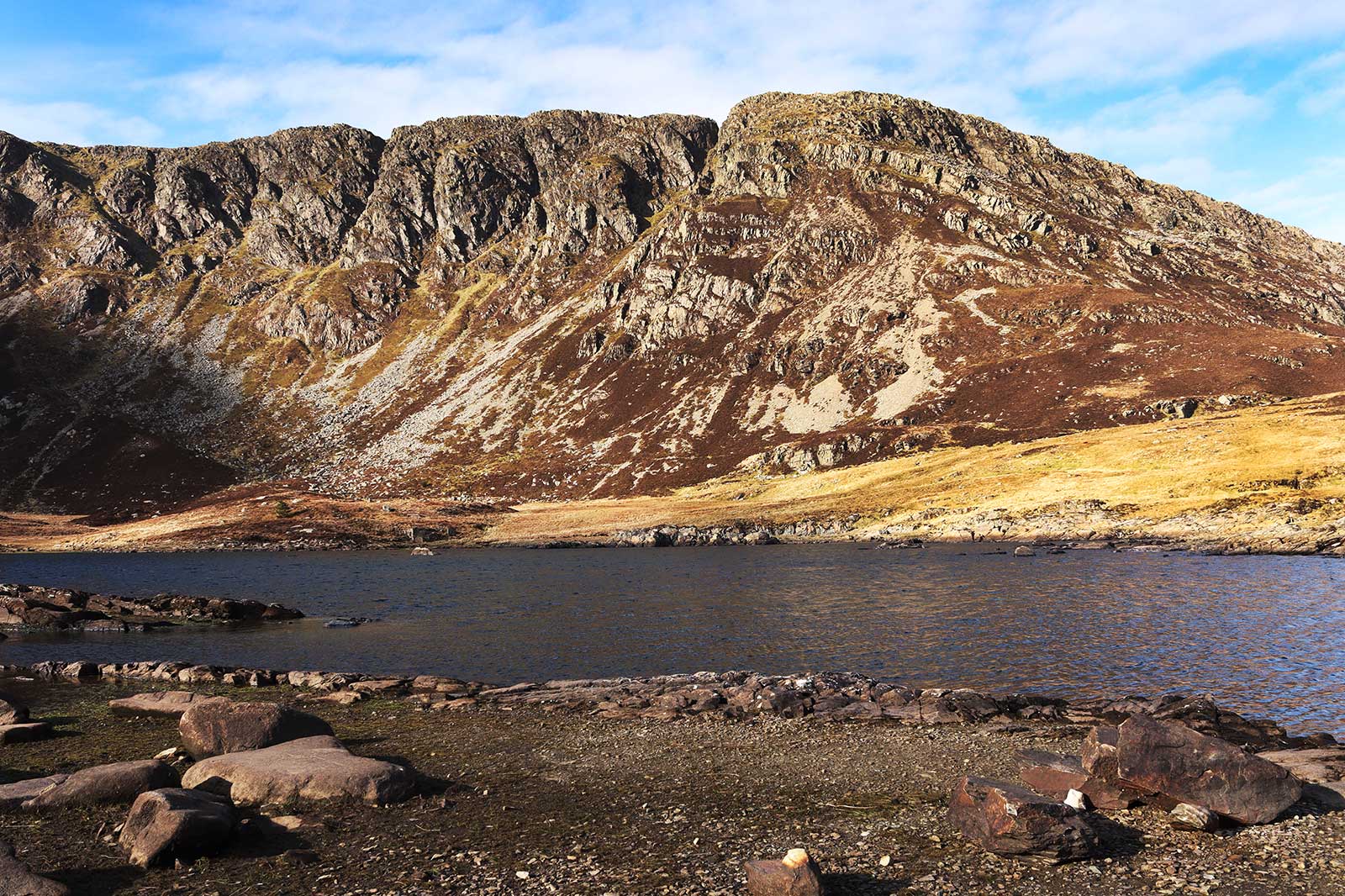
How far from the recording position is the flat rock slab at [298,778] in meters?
20.7

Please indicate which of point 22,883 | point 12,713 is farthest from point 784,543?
point 22,883

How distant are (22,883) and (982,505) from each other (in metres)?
114

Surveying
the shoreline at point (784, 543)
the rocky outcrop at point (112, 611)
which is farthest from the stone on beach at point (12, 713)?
the shoreline at point (784, 543)

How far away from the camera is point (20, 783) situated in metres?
21.9

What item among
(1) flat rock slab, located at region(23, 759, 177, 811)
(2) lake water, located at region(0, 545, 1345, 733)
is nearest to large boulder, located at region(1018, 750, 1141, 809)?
(2) lake water, located at region(0, 545, 1345, 733)

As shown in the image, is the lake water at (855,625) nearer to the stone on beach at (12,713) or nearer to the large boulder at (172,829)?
the stone on beach at (12,713)

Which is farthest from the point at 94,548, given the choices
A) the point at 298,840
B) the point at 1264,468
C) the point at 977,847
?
the point at 1264,468

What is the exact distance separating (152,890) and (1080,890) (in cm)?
1960

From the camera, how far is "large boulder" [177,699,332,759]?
24.8 metres

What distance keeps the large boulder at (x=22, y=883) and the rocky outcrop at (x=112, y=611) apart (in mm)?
49752

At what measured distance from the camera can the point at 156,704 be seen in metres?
32.8

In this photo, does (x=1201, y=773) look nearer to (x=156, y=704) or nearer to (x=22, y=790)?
(x=22, y=790)

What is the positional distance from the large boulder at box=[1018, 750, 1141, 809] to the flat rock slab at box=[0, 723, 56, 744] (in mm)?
35748

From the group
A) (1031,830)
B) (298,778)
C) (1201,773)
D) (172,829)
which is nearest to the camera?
(1031,830)
